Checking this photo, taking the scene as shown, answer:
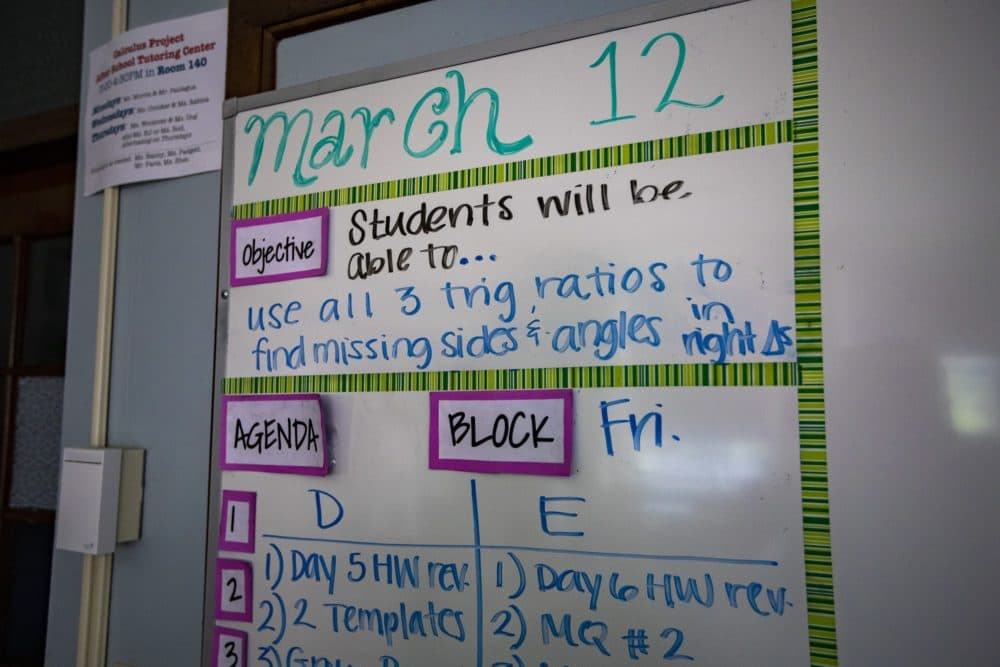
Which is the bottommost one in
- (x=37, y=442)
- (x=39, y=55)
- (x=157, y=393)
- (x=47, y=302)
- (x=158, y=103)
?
(x=37, y=442)

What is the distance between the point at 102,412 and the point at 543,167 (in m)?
0.88

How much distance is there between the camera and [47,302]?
5.04ft

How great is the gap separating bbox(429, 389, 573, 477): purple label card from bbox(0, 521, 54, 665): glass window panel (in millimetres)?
1103

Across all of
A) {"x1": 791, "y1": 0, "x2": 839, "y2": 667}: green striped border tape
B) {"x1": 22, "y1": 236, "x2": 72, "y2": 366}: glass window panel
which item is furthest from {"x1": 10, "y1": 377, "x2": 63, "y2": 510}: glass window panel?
{"x1": 791, "y1": 0, "x2": 839, "y2": 667}: green striped border tape

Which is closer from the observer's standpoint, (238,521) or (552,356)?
(552,356)

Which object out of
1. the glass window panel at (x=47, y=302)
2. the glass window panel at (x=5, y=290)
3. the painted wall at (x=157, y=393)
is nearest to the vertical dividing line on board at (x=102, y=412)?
the painted wall at (x=157, y=393)

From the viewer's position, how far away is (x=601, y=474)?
80 cm

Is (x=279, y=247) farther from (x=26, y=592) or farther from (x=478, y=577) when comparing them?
(x=26, y=592)

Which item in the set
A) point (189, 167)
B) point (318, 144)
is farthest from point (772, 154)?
point (189, 167)

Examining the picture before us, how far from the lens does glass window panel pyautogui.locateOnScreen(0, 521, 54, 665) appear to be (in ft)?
4.79

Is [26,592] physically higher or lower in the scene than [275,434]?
lower

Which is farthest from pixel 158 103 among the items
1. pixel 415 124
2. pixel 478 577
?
pixel 478 577

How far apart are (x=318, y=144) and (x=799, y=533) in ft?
2.69

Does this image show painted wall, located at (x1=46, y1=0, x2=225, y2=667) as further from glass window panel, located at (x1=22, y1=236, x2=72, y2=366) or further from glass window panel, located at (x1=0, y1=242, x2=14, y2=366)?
glass window panel, located at (x1=0, y1=242, x2=14, y2=366)
